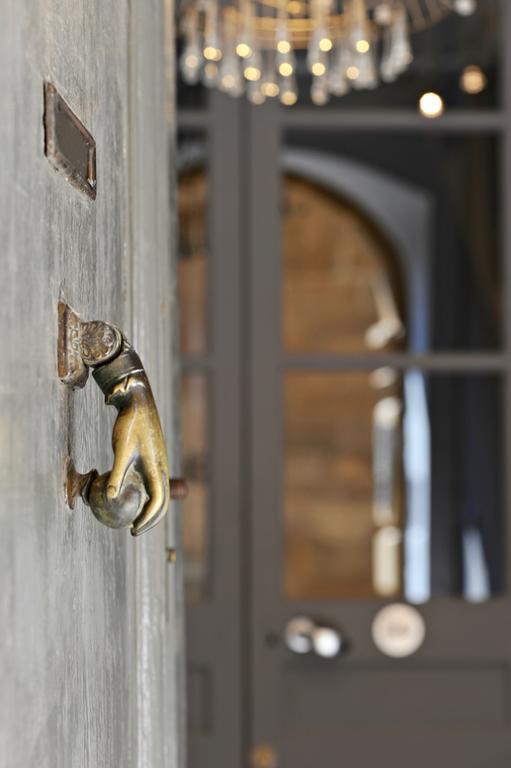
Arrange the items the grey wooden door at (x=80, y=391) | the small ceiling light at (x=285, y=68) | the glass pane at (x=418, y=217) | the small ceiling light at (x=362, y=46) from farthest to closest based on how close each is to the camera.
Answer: the glass pane at (x=418, y=217)
the small ceiling light at (x=285, y=68)
the small ceiling light at (x=362, y=46)
the grey wooden door at (x=80, y=391)

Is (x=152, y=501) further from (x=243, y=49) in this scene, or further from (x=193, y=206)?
(x=193, y=206)

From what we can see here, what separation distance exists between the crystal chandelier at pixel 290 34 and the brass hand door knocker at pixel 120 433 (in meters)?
1.37

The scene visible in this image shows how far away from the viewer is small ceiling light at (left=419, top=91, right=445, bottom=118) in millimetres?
2868

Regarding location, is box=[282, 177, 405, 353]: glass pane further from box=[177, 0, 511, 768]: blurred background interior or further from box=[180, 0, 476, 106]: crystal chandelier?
box=[180, 0, 476, 106]: crystal chandelier

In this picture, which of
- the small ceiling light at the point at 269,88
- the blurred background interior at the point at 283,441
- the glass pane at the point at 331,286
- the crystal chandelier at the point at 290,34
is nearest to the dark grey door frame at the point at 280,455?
the blurred background interior at the point at 283,441

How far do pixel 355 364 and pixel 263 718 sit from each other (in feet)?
2.59

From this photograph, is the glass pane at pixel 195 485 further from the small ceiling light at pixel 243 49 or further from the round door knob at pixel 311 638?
the small ceiling light at pixel 243 49

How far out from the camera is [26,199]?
66cm

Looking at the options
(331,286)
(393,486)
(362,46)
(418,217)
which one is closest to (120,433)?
(362,46)

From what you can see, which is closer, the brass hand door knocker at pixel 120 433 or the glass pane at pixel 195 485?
the brass hand door knocker at pixel 120 433

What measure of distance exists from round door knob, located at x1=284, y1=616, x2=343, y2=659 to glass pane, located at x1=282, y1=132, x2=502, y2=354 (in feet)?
2.00

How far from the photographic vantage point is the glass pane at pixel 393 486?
10.2 ft

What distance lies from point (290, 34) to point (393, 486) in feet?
7.78

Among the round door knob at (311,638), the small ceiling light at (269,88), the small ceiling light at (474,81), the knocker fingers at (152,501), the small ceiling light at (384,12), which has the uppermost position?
the small ceiling light at (474,81)
